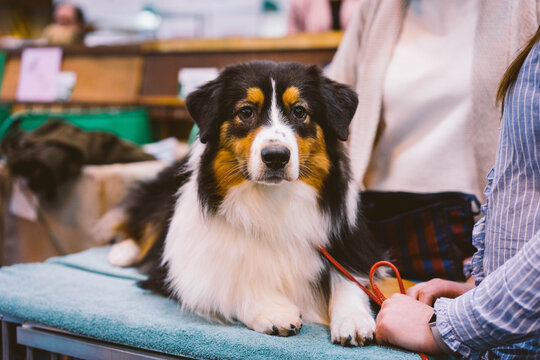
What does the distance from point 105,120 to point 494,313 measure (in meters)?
2.87

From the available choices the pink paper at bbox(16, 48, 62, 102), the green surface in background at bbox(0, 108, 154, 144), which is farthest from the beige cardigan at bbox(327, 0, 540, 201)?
the pink paper at bbox(16, 48, 62, 102)

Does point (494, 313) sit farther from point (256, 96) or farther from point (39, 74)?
point (39, 74)

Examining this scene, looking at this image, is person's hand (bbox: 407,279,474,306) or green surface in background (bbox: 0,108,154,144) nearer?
person's hand (bbox: 407,279,474,306)

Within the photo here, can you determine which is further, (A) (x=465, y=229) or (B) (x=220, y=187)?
(A) (x=465, y=229)

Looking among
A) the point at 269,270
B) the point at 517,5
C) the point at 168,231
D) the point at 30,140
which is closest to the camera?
the point at 269,270

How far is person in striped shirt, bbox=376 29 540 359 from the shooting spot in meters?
0.78

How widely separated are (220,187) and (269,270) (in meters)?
0.27

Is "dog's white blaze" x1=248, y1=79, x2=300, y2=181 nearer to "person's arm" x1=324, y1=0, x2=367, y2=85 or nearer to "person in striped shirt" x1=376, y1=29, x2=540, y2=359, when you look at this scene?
"person in striped shirt" x1=376, y1=29, x2=540, y2=359

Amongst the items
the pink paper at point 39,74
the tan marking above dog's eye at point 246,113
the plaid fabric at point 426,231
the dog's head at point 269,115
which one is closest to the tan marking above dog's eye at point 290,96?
the dog's head at point 269,115

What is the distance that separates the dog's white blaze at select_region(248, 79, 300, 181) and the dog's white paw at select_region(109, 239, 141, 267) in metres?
0.87

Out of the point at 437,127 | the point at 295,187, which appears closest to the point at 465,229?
the point at 437,127

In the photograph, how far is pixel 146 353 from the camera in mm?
1167

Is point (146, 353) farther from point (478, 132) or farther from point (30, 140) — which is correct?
point (30, 140)

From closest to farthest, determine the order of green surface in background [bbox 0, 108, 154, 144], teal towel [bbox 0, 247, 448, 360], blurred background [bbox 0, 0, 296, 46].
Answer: teal towel [bbox 0, 247, 448, 360]
green surface in background [bbox 0, 108, 154, 144]
blurred background [bbox 0, 0, 296, 46]
